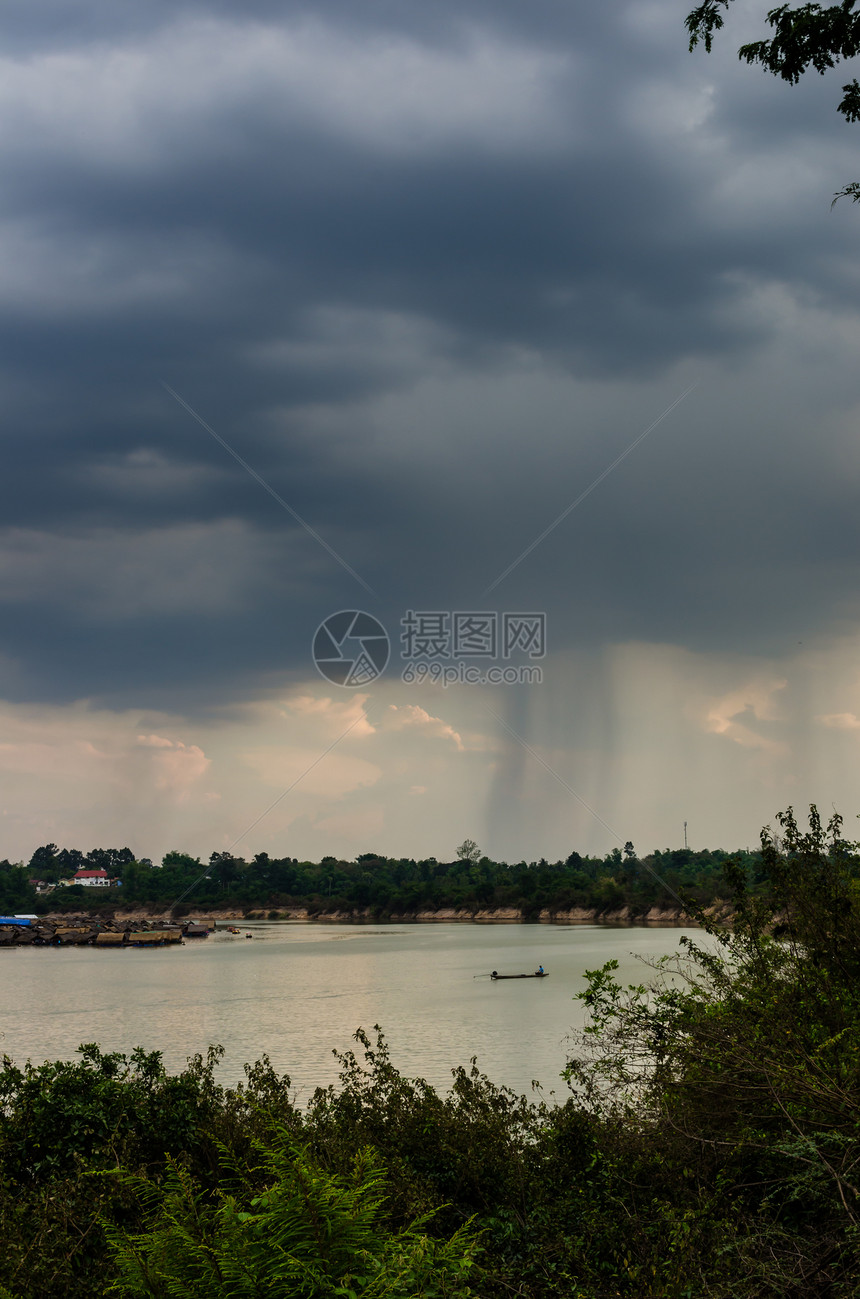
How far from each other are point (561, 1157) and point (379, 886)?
145717 millimetres

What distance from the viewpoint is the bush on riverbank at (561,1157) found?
5.20 metres

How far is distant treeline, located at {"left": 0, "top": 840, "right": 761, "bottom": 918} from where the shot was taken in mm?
129250

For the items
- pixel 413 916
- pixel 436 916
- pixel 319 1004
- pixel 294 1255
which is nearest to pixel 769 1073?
pixel 294 1255

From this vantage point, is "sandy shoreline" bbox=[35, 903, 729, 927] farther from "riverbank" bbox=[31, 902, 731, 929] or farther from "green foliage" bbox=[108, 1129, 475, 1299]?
"green foliage" bbox=[108, 1129, 475, 1299]

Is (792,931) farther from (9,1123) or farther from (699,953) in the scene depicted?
(9,1123)

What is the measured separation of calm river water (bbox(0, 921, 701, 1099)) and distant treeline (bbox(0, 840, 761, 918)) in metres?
39.2

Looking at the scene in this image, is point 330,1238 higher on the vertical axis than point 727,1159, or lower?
higher

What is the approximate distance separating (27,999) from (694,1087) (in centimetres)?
5065

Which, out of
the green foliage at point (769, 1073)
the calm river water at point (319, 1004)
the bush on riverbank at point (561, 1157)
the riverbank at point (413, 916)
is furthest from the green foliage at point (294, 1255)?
the riverbank at point (413, 916)

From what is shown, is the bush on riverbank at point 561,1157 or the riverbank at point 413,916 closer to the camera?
the bush on riverbank at point 561,1157

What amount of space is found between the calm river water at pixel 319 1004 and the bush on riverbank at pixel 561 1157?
9.49 metres

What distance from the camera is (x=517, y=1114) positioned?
10.1m

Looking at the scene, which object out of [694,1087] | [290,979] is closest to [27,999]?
[290,979]

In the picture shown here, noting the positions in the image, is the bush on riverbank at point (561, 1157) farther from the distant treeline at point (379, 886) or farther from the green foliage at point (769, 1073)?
the distant treeline at point (379, 886)
